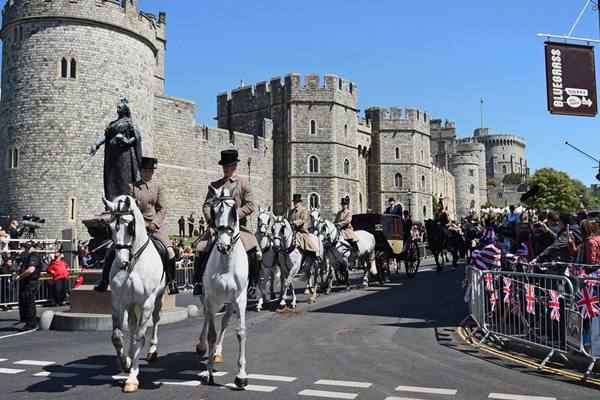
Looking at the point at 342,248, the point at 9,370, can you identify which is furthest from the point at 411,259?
the point at 9,370

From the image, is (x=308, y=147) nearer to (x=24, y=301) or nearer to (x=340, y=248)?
(x=340, y=248)

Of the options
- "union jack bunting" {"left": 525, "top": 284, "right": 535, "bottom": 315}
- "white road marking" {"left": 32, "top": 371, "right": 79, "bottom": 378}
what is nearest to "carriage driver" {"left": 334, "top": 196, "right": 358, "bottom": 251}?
"union jack bunting" {"left": 525, "top": 284, "right": 535, "bottom": 315}

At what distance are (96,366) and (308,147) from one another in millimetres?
44052

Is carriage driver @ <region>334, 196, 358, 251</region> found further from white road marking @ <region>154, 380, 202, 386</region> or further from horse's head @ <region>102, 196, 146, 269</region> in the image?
horse's head @ <region>102, 196, 146, 269</region>

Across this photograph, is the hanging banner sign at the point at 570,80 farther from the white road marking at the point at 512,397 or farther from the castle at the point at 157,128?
the castle at the point at 157,128

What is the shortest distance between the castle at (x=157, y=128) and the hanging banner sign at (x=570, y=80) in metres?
17.0

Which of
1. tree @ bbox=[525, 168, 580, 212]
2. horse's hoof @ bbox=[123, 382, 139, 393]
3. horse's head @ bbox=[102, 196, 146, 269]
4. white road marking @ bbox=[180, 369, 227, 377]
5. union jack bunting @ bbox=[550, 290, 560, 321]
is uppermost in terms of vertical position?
tree @ bbox=[525, 168, 580, 212]

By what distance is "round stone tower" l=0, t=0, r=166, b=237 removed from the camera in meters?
30.0

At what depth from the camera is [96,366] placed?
7.76 m

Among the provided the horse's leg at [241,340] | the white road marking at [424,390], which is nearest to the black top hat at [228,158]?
the horse's leg at [241,340]

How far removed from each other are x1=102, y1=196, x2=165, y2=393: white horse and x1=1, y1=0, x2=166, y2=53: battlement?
27969 millimetres

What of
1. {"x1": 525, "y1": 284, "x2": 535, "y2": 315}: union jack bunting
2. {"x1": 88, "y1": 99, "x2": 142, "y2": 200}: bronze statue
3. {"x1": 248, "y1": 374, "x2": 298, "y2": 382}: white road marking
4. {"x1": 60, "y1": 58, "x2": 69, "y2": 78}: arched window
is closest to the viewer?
{"x1": 248, "y1": 374, "x2": 298, "y2": 382}: white road marking

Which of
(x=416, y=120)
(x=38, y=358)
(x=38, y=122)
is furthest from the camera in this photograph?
(x=416, y=120)

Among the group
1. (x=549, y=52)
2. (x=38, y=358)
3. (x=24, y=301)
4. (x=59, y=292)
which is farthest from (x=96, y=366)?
(x=549, y=52)
